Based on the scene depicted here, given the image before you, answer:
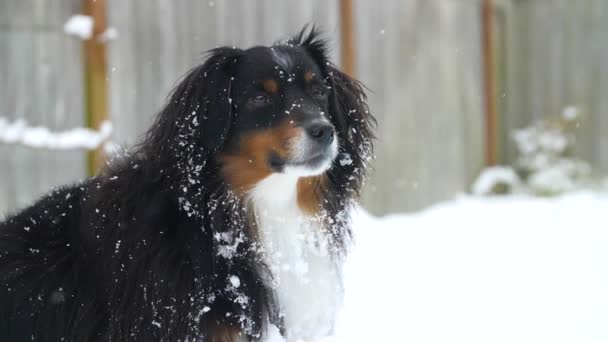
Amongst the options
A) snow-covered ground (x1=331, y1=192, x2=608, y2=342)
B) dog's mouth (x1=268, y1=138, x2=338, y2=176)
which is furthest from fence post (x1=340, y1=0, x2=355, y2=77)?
dog's mouth (x1=268, y1=138, x2=338, y2=176)

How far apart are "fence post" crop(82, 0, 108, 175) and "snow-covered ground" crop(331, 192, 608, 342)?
6.74ft

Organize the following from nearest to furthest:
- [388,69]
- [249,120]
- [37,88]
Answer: [249,120]
[37,88]
[388,69]

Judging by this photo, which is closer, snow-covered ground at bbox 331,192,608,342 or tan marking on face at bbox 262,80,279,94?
tan marking on face at bbox 262,80,279,94

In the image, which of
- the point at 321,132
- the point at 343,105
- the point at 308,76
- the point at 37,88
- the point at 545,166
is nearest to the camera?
the point at 321,132

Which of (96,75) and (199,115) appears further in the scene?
(96,75)

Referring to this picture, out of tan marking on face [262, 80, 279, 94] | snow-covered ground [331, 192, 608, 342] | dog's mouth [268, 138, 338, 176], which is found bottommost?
snow-covered ground [331, 192, 608, 342]

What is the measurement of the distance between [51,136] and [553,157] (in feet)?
22.2

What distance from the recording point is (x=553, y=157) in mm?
8789

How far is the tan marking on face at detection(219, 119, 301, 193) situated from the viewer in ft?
9.00

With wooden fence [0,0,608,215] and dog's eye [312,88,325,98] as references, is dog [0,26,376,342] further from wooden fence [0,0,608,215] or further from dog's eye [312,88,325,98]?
wooden fence [0,0,608,215]

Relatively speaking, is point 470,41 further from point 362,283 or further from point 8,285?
point 8,285

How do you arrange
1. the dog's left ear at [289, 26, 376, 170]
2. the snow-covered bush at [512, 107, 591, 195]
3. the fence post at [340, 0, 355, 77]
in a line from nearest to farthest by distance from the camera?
the dog's left ear at [289, 26, 376, 170]
the fence post at [340, 0, 355, 77]
the snow-covered bush at [512, 107, 591, 195]

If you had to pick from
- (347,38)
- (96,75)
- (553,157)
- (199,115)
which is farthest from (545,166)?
(199,115)

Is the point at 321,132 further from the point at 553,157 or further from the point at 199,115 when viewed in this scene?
the point at 553,157
